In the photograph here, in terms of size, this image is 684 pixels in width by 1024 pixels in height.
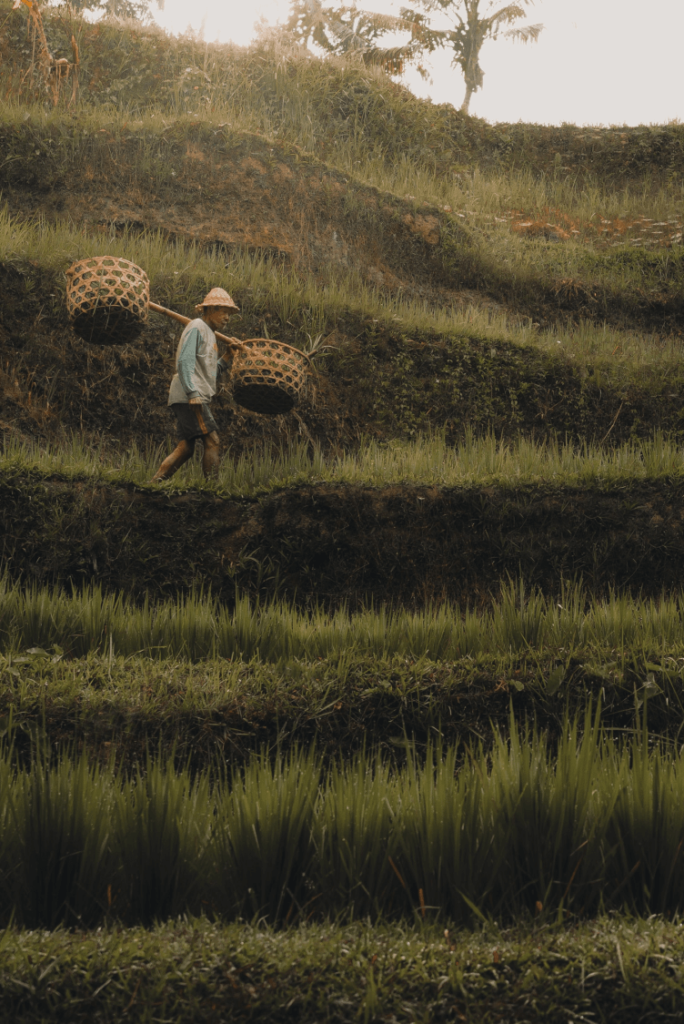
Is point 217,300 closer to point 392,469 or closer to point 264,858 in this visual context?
point 392,469

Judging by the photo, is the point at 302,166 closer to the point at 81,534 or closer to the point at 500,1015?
the point at 81,534

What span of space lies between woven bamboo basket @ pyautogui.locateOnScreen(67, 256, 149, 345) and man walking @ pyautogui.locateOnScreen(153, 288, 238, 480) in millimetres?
436

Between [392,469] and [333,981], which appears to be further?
[392,469]

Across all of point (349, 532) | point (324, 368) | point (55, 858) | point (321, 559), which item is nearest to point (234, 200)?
point (324, 368)

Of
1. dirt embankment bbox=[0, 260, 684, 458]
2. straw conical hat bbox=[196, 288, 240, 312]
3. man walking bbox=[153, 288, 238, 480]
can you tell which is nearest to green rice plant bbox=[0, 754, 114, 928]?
man walking bbox=[153, 288, 238, 480]

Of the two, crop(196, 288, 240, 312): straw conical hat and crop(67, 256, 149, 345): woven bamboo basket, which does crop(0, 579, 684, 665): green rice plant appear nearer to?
crop(67, 256, 149, 345): woven bamboo basket

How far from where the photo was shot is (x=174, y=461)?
584 centimetres

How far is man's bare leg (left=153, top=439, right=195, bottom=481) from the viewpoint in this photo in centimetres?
580

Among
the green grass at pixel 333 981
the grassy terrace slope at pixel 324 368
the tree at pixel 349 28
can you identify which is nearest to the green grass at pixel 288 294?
the grassy terrace slope at pixel 324 368

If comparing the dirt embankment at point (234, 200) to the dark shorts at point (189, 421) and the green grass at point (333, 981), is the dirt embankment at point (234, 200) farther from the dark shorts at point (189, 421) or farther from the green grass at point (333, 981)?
the green grass at point (333, 981)

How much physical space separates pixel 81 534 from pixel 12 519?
43 cm

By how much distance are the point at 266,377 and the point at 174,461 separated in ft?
3.05

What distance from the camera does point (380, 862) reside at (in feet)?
7.29

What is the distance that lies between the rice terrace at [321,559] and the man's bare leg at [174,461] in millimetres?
21
